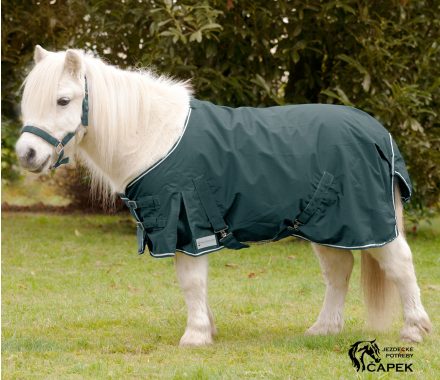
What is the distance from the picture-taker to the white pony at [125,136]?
4.61 metres

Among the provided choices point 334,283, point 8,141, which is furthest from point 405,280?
point 8,141

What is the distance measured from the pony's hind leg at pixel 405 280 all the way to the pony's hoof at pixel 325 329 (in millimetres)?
486

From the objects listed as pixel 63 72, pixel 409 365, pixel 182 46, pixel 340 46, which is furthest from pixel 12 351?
pixel 340 46

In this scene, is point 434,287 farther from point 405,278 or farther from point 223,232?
point 223,232

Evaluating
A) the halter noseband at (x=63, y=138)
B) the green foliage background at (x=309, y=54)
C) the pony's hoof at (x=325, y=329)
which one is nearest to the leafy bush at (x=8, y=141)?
the green foliage background at (x=309, y=54)

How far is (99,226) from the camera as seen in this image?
11.4 meters

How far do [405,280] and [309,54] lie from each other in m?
5.30

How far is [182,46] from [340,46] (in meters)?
1.87

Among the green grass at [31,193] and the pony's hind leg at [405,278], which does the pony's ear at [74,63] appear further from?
the green grass at [31,193]

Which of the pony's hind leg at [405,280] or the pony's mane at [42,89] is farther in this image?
the pony's hind leg at [405,280]

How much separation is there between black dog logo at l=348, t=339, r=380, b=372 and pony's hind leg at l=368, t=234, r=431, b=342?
1.00 ft

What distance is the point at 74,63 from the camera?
466 cm

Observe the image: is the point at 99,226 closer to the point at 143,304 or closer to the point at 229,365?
the point at 143,304

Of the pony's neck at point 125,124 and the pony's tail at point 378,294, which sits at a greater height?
the pony's neck at point 125,124
